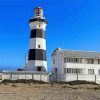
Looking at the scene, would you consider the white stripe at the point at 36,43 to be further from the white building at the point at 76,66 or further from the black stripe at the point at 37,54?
the white building at the point at 76,66

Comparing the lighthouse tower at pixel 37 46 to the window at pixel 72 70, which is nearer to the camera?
the window at pixel 72 70

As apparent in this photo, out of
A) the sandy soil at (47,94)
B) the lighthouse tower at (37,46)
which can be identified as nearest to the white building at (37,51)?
the lighthouse tower at (37,46)

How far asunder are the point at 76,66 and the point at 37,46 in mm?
6725

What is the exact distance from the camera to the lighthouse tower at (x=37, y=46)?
49844 mm

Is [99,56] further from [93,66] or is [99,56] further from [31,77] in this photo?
[31,77]

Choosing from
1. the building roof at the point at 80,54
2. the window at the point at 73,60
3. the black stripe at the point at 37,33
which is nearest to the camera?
the window at the point at 73,60

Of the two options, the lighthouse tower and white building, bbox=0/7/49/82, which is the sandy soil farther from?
the lighthouse tower

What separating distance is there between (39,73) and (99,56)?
32.4 ft

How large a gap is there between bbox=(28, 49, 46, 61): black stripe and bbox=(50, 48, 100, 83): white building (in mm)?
2407

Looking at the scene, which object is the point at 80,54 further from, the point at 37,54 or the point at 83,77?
the point at 37,54

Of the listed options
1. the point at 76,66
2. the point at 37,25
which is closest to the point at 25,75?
the point at 76,66

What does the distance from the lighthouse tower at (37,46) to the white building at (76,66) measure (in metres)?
2.21

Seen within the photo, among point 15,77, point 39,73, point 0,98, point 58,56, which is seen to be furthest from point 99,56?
point 0,98

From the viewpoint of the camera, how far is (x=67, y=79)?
159 ft
